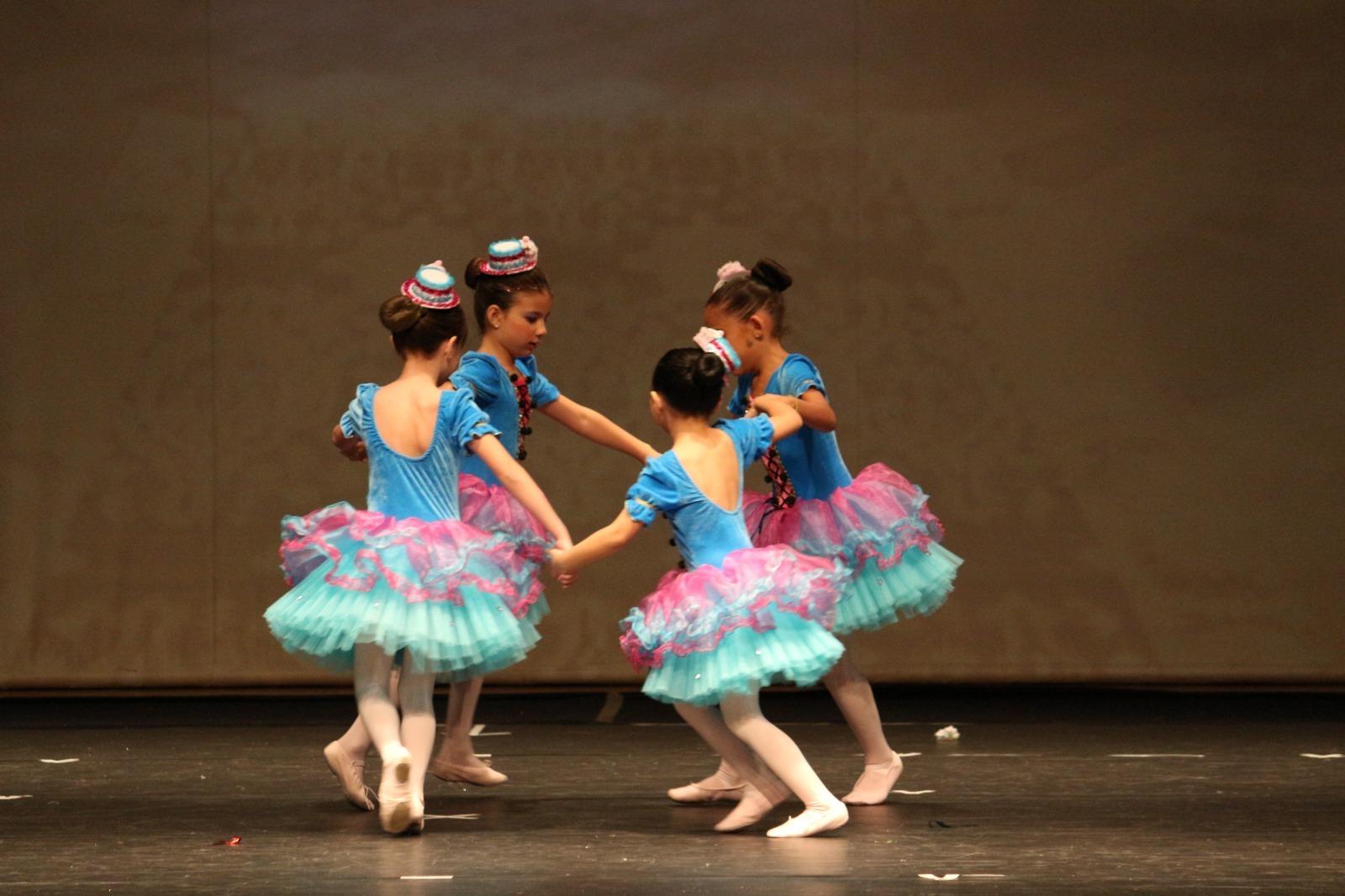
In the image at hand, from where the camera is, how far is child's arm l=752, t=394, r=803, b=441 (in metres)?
3.55

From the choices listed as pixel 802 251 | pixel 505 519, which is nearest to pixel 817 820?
pixel 505 519

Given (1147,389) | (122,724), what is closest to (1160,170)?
(1147,389)

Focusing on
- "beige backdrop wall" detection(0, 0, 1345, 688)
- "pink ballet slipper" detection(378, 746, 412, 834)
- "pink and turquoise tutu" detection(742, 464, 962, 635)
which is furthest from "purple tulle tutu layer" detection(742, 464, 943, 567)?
"beige backdrop wall" detection(0, 0, 1345, 688)

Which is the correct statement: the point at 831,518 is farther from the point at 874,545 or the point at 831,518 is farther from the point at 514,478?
the point at 514,478

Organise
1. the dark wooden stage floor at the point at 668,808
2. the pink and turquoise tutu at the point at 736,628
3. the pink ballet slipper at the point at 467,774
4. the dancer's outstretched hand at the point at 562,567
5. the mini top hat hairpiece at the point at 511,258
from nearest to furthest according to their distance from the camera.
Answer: the dark wooden stage floor at the point at 668,808 → the pink and turquoise tutu at the point at 736,628 → the dancer's outstretched hand at the point at 562,567 → the mini top hat hairpiece at the point at 511,258 → the pink ballet slipper at the point at 467,774

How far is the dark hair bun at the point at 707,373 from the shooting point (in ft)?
11.1

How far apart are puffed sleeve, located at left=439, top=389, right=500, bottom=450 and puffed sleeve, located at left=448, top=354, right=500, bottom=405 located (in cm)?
33

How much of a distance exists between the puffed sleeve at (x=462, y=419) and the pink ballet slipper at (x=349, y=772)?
69 cm

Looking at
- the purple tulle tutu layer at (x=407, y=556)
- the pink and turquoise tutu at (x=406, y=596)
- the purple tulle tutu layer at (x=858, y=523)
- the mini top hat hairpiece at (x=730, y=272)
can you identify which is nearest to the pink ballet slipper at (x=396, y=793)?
the pink and turquoise tutu at (x=406, y=596)

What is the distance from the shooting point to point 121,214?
592cm

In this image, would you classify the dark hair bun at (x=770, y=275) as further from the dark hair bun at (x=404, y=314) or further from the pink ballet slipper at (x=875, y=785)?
the pink ballet slipper at (x=875, y=785)

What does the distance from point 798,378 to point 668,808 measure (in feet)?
3.11

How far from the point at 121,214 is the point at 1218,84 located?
3714 millimetres

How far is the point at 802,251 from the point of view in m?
5.88
